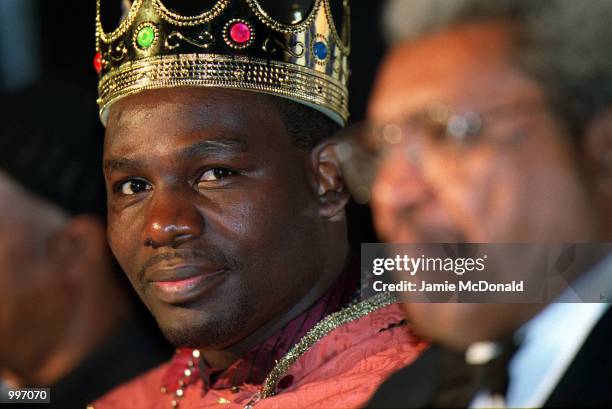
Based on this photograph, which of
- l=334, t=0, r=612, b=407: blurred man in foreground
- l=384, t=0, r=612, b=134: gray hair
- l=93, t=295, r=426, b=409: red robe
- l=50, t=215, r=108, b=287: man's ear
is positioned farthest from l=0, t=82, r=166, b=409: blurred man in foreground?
l=384, t=0, r=612, b=134: gray hair

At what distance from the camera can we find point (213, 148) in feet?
6.47

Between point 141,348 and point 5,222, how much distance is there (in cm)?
52

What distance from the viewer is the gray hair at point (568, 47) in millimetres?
1548

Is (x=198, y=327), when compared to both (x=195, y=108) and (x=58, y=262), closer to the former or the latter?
(x=195, y=108)

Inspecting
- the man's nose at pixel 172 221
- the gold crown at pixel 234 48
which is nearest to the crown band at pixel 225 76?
the gold crown at pixel 234 48

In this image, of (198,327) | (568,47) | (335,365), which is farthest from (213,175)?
(568,47)

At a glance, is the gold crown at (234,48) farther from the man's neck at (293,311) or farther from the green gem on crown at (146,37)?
the man's neck at (293,311)

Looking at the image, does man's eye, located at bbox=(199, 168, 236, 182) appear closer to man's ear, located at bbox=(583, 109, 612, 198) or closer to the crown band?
the crown band

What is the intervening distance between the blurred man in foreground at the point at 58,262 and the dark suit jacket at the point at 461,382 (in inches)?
46.1

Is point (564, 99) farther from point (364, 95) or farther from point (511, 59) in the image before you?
point (364, 95)

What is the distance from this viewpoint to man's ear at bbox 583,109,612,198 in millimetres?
1521

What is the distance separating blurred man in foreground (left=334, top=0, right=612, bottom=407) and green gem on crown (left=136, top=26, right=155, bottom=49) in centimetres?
56

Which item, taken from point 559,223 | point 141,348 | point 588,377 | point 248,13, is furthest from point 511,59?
point 141,348

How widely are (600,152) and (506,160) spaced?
0.15 meters
